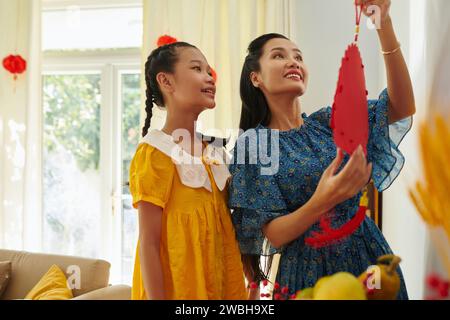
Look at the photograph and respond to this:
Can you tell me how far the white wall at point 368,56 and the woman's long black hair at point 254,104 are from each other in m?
0.23

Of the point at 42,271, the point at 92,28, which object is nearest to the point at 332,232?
the point at 42,271

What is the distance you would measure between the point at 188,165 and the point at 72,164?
7.76ft

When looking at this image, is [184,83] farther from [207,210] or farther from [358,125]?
[358,125]

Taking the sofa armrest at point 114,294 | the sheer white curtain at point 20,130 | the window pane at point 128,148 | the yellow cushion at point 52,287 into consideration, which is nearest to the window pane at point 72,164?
the window pane at point 128,148

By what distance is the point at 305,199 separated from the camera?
0.84 metres

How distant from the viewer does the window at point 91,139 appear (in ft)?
9.60

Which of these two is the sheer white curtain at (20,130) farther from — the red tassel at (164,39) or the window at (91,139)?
the red tassel at (164,39)

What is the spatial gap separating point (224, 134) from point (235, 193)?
154cm

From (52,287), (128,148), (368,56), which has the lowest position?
(52,287)

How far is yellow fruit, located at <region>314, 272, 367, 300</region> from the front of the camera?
53 centimetres

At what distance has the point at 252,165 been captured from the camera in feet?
2.76

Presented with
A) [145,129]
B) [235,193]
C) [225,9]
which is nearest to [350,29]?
[225,9]

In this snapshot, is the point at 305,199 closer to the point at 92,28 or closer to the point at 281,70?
the point at 281,70

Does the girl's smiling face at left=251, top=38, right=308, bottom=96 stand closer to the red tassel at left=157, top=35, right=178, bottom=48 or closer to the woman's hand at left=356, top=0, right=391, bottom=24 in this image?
the woman's hand at left=356, top=0, right=391, bottom=24
